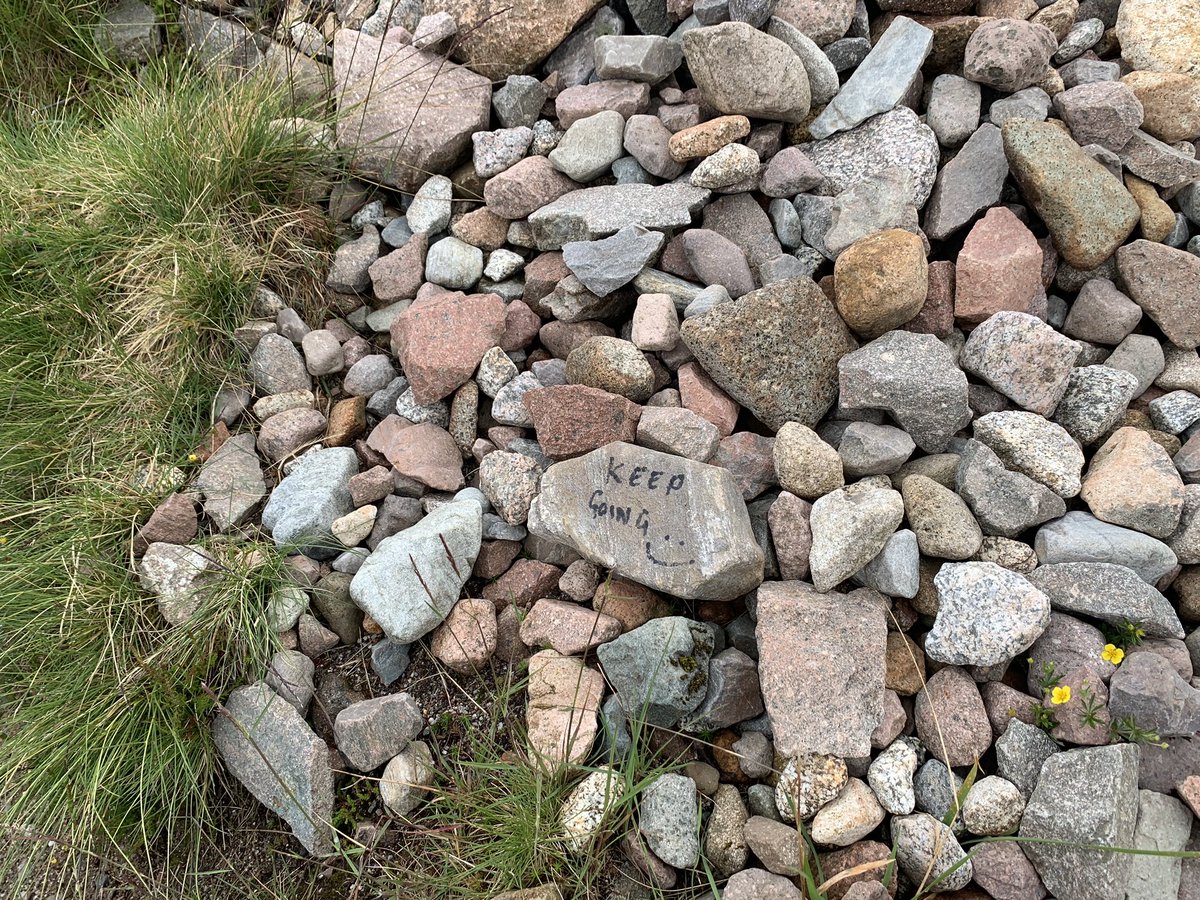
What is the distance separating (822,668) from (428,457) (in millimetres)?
1521

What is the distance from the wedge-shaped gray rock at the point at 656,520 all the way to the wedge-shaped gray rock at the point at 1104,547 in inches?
33.0

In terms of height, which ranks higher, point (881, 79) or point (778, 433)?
point (881, 79)

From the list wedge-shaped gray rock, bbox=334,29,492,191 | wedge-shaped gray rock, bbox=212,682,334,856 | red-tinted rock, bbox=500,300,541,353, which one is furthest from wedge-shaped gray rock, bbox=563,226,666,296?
wedge-shaped gray rock, bbox=212,682,334,856

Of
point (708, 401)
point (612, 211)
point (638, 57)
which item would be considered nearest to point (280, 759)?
point (708, 401)

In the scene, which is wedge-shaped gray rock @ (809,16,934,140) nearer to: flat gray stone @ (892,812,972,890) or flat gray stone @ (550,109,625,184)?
flat gray stone @ (550,109,625,184)

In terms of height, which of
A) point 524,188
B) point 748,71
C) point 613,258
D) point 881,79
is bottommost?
point 613,258

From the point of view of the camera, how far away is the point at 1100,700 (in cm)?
212

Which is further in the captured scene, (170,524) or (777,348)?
(170,524)

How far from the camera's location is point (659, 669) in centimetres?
232

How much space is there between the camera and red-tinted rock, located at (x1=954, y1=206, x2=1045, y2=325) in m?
2.68

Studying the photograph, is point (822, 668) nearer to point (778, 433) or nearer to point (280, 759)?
point (778, 433)

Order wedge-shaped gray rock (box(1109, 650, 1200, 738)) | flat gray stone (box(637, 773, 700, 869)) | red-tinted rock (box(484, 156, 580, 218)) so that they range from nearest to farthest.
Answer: wedge-shaped gray rock (box(1109, 650, 1200, 738)) → flat gray stone (box(637, 773, 700, 869)) → red-tinted rock (box(484, 156, 580, 218))

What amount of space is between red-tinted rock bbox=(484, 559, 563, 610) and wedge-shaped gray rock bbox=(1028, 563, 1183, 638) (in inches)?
56.9

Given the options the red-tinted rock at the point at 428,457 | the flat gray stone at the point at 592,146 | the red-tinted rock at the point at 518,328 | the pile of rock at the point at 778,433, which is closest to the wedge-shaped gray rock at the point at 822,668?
the pile of rock at the point at 778,433
